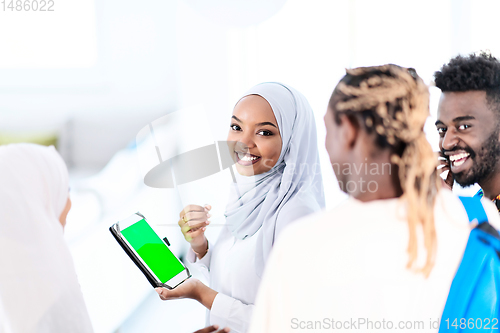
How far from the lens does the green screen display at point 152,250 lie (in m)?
1.04

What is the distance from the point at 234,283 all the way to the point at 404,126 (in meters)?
0.59

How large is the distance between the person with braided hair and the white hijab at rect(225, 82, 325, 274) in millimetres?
167

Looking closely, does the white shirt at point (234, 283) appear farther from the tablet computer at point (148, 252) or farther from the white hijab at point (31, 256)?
the white hijab at point (31, 256)

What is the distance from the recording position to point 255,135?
1.03m

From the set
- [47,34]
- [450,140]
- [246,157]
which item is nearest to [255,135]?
[246,157]

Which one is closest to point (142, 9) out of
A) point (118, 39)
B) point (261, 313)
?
point (118, 39)

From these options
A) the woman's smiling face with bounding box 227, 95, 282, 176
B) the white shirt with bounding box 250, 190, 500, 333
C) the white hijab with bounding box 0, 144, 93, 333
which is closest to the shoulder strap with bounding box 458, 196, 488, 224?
the white shirt with bounding box 250, 190, 500, 333

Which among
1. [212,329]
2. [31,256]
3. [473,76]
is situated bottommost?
[212,329]

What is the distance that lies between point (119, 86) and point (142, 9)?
0.72ft


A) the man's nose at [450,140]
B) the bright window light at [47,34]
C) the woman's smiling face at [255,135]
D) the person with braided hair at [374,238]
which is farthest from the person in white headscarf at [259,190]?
the bright window light at [47,34]

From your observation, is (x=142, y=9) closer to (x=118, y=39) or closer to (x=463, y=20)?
(x=118, y=39)

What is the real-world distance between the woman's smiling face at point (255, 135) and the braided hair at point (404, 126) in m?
0.20

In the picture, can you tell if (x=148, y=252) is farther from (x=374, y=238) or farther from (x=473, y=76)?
(x=473, y=76)

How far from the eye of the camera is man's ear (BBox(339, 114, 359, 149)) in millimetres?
827
